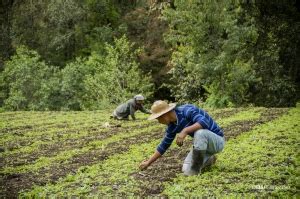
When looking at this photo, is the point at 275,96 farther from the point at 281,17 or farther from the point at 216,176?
the point at 216,176

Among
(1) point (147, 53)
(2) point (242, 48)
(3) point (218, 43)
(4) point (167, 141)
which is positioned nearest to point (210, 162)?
(4) point (167, 141)

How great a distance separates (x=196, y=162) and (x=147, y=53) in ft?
96.6

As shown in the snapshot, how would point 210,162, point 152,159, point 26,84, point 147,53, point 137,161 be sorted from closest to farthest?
point 152,159 → point 210,162 → point 137,161 → point 26,84 → point 147,53

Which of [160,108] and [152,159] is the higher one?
[160,108]

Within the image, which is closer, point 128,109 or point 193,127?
point 193,127

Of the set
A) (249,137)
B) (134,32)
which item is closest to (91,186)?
(249,137)

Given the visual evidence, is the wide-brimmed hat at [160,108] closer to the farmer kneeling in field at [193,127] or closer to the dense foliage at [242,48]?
the farmer kneeling in field at [193,127]

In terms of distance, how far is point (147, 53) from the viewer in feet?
123

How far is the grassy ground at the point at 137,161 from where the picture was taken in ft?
25.3

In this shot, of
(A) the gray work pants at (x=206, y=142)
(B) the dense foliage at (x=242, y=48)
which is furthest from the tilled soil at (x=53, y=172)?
(B) the dense foliage at (x=242, y=48)

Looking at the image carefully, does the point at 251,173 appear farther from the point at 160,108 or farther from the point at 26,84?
the point at 26,84

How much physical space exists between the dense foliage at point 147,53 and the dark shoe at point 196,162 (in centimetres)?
1473

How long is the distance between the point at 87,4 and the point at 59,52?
4.96m

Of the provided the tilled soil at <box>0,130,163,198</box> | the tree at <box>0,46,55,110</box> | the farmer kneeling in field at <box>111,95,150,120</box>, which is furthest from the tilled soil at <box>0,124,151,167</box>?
the tree at <box>0,46,55,110</box>
